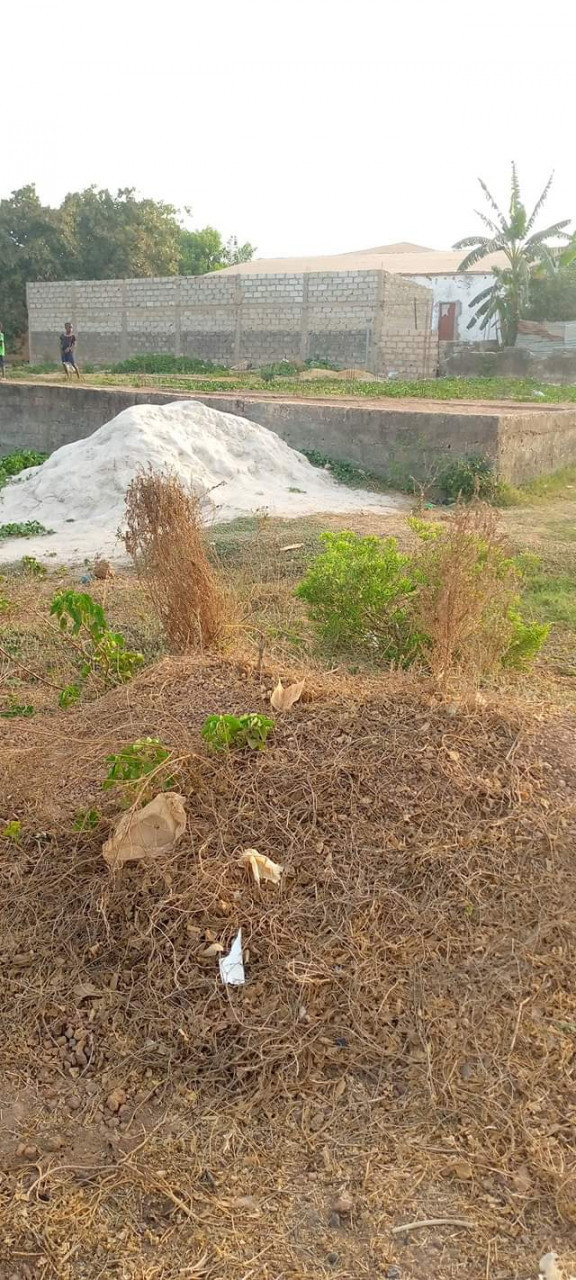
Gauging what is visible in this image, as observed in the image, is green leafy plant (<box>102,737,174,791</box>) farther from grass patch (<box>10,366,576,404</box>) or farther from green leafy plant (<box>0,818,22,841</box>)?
grass patch (<box>10,366,576,404</box>)

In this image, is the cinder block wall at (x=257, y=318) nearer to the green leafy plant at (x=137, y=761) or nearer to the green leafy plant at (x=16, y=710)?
the green leafy plant at (x=16, y=710)

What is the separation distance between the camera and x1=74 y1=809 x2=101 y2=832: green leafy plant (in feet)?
9.93

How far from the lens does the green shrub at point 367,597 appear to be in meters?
→ 4.84

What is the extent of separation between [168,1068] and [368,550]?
305cm

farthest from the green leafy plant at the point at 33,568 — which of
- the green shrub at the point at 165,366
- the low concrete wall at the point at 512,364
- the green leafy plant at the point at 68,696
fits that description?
the low concrete wall at the point at 512,364

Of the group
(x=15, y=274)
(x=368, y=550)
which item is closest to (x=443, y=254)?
(x=15, y=274)

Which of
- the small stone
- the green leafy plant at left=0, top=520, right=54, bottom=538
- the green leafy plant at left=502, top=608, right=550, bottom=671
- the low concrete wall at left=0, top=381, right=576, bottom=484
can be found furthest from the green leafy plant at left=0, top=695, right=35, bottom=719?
the low concrete wall at left=0, top=381, right=576, bottom=484

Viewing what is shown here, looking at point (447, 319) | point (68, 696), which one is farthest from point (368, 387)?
point (447, 319)

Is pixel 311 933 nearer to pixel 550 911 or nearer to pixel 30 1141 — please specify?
pixel 550 911

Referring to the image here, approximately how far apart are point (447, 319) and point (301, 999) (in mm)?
27951

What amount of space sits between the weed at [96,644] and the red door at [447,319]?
25.6 metres

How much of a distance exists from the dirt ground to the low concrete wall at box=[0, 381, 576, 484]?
717 cm

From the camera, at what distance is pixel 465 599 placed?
4.20 m

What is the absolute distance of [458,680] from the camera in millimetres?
3711
